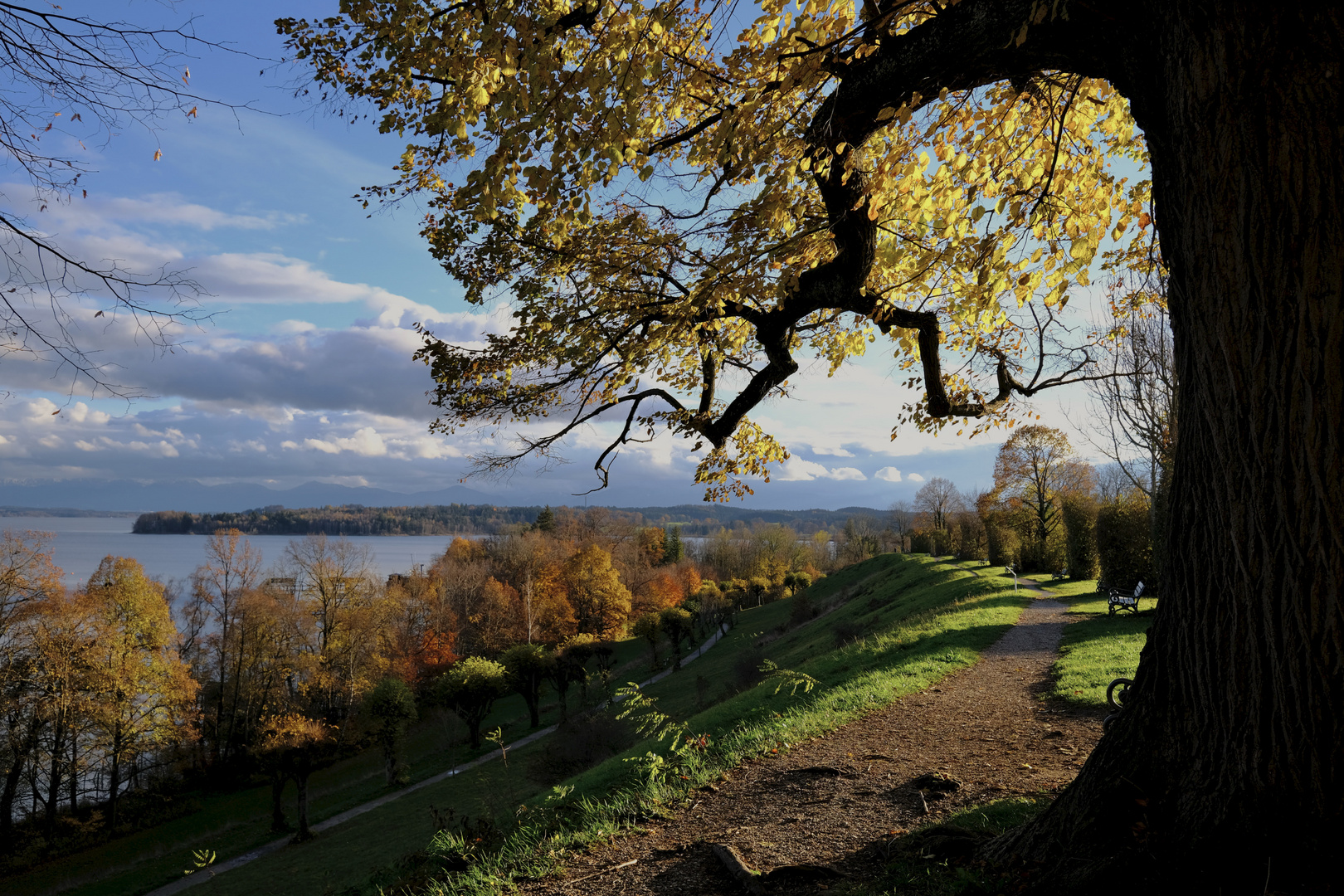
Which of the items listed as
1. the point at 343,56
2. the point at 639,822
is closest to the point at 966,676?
the point at 639,822

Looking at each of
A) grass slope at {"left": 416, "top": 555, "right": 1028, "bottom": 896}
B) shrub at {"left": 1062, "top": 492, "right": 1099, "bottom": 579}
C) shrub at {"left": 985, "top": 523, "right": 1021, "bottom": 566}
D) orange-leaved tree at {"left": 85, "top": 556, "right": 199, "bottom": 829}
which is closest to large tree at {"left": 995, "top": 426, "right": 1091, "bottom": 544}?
shrub at {"left": 985, "top": 523, "right": 1021, "bottom": 566}

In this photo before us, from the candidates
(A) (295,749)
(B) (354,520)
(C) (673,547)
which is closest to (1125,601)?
(A) (295,749)

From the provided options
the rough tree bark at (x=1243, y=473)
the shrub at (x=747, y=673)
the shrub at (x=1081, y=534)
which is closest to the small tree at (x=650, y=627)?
the shrub at (x=747, y=673)

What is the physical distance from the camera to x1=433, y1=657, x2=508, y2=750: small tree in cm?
2688

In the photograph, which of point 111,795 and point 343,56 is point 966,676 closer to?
point 343,56

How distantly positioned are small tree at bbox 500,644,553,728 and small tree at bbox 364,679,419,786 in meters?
4.87

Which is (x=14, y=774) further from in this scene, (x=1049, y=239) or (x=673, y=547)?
(x=673, y=547)

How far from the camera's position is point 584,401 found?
6766mm

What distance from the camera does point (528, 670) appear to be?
2952 cm

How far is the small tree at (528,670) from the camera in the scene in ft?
95.9

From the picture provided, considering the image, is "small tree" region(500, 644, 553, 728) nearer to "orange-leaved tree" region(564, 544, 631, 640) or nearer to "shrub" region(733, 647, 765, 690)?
"shrub" region(733, 647, 765, 690)

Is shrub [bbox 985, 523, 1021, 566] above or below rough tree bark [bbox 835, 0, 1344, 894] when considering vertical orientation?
below

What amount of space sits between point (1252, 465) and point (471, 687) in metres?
28.3

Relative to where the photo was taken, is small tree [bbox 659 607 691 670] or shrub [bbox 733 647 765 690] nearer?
shrub [bbox 733 647 765 690]
